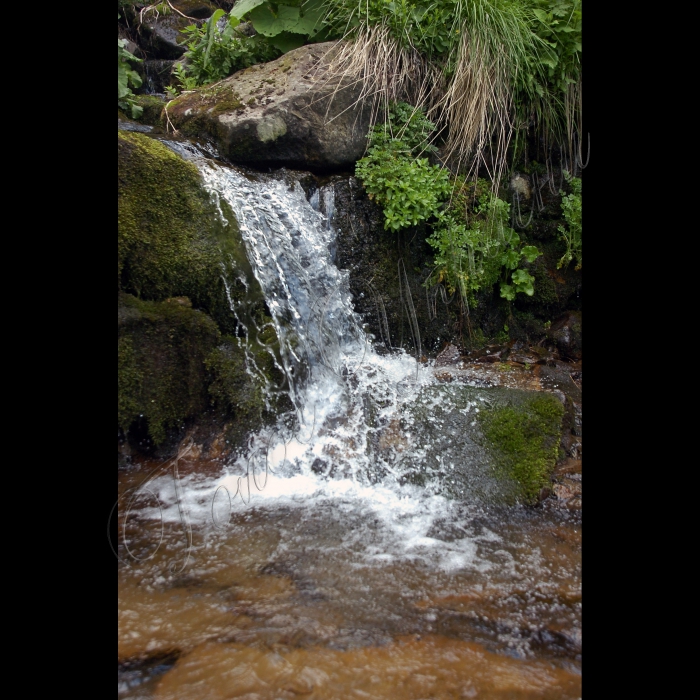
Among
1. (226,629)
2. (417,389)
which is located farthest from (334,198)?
(226,629)

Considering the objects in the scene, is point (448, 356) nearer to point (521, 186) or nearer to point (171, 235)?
point (521, 186)

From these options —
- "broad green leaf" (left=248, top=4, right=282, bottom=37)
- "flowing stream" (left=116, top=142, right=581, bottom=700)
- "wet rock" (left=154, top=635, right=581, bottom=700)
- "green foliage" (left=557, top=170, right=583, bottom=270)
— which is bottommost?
"wet rock" (left=154, top=635, right=581, bottom=700)

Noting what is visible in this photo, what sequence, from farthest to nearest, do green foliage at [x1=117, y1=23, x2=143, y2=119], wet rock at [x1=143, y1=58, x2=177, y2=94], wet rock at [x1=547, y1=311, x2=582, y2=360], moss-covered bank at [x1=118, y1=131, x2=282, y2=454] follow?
1. wet rock at [x1=143, y1=58, x2=177, y2=94]
2. wet rock at [x1=547, y1=311, x2=582, y2=360]
3. green foliage at [x1=117, y1=23, x2=143, y2=119]
4. moss-covered bank at [x1=118, y1=131, x2=282, y2=454]

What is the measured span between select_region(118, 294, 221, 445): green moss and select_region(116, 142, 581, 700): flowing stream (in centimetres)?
30

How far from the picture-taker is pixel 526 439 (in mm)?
3275

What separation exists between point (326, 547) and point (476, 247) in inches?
114

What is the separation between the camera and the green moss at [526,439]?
3.08 metres

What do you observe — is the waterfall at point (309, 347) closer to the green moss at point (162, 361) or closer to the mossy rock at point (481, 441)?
the mossy rock at point (481, 441)

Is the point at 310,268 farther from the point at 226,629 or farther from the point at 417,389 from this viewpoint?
the point at 226,629

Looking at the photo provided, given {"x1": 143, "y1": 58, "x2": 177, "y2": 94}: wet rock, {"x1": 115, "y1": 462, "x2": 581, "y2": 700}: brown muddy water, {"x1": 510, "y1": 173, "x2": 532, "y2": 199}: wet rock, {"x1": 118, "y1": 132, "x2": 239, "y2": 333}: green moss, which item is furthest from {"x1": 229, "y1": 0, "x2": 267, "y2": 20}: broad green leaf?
{"x1": 115, "y1": 462, "x2": 581, "y2": 700}: brown muddy water

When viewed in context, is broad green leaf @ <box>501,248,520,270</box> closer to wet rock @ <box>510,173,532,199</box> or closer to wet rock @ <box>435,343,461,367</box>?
wet rock @ <box>510,173,532,199</box>

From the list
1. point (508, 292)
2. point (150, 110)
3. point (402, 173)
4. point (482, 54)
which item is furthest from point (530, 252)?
point (150, 110)

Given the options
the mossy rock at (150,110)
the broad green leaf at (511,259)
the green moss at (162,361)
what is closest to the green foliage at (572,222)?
the broad green leaf at (511,259)

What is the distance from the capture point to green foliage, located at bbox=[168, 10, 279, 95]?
483 cm
